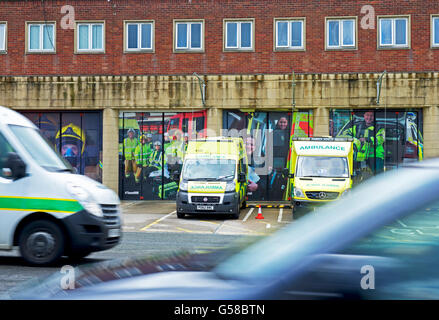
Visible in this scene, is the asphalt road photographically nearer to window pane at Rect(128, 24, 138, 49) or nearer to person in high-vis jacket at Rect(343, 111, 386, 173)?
person in high-vis jacket at Rect(343, 111, 386, 173)

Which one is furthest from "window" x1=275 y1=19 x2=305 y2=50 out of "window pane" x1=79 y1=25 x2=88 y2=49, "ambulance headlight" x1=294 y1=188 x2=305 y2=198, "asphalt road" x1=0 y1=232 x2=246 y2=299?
"asphalt road" x1=0 y1=232 x2=246 y2=299

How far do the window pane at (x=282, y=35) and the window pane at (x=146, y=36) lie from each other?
19.5ft

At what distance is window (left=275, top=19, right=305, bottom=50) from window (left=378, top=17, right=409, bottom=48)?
3.51 metres

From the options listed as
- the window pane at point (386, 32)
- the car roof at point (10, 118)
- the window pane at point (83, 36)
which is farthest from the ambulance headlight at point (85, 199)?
the window pane at point (386, 32)

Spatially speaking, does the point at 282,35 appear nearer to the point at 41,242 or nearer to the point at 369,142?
the point at 369,142

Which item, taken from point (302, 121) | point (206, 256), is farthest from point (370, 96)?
point (206, 256)

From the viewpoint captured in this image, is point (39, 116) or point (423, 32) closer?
point (423, 32)

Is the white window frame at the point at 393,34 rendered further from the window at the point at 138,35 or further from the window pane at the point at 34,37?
the window pane at the point at 34,37

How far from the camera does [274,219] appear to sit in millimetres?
17969

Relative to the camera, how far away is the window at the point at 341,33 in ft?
77.8

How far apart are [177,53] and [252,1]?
13.7 feet

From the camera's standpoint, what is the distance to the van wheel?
301 inches

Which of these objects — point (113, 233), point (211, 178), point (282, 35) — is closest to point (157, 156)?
point (211, 178)
